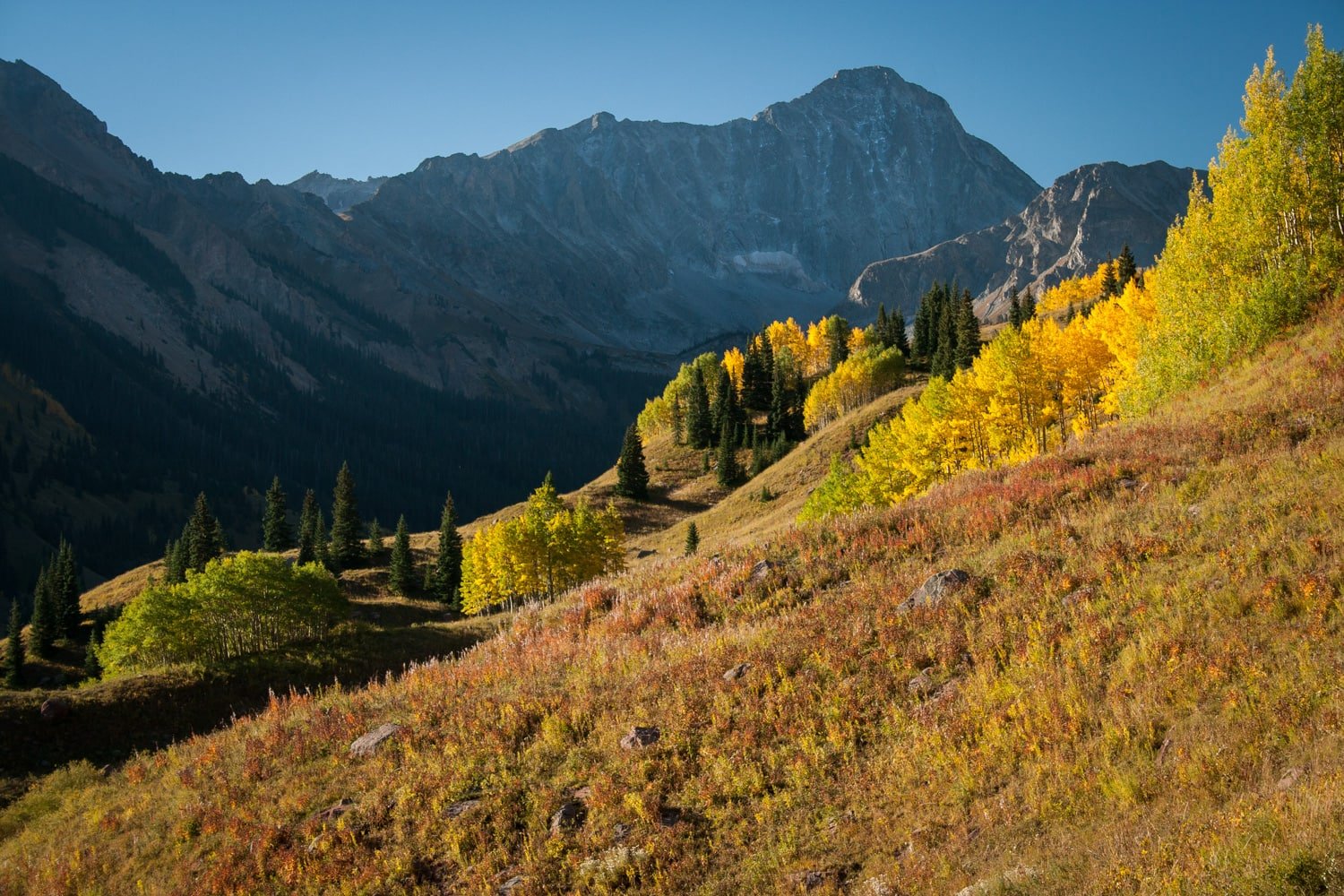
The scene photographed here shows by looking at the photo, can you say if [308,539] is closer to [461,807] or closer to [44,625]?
[44,625]

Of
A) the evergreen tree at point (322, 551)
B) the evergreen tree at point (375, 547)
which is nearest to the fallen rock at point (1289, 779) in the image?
the evergreen tree at point (322, 551)

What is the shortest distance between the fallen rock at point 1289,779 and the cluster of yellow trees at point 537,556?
57129 millimetres

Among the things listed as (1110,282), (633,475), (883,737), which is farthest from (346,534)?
(1110,282)

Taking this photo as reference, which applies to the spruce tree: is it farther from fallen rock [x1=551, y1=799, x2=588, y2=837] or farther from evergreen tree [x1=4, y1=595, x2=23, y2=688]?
fallen rock [x1=551, y1=799, x2=588, y2=837]

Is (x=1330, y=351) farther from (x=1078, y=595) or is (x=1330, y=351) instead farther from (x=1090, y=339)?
(x=1090, y=339)

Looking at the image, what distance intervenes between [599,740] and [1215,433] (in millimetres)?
16134

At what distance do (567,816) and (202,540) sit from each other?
96.1 metres

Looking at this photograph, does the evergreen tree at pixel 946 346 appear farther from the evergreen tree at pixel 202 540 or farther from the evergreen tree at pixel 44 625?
the evergreen tree at pixel 44 625

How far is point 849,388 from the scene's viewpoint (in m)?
110

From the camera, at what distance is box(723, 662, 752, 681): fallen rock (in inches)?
506

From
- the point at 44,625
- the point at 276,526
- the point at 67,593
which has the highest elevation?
the point at 276,526

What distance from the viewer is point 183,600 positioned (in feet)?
163

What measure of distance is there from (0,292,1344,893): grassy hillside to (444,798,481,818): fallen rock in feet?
0.16

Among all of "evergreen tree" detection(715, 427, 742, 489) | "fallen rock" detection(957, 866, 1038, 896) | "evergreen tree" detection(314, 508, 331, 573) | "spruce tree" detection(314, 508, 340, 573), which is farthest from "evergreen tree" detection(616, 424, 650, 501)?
"fallen rock" detection(957, 866, 1038, 896)
